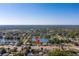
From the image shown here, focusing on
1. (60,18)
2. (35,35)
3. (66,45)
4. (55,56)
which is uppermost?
(60,18)

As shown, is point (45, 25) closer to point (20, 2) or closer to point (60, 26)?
point (60, 26)

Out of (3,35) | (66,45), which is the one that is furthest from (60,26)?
(3,35)

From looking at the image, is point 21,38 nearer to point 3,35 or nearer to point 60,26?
point 3,35

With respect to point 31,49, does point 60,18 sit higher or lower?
higher

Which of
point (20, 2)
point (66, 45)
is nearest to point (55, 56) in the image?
point (66, 45)

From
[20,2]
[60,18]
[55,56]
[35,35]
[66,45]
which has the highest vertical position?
[20,2]

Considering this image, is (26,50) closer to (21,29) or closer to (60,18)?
(21,29)

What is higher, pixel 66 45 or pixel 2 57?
pixel 66 45

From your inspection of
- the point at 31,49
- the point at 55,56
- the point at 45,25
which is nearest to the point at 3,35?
the point at 31,49
